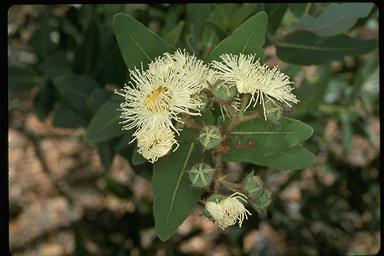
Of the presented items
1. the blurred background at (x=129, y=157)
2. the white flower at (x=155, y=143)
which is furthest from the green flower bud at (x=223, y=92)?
the blurred background at (x=129, y=157)

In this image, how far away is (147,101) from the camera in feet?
4.11

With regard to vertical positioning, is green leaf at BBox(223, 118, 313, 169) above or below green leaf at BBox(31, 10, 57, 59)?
above

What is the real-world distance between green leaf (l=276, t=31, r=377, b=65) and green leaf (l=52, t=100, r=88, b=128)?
623mm

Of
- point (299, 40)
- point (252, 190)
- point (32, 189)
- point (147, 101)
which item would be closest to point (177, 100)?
point (147, 101)

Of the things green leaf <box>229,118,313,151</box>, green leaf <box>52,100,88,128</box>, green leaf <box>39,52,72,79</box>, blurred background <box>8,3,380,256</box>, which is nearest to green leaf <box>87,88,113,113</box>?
blurred background <box>8,3,380,256</box>

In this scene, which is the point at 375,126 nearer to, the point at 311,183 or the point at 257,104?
the point at 311,183

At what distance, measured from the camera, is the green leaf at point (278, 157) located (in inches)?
49.3

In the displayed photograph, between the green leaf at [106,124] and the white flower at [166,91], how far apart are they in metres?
0.29

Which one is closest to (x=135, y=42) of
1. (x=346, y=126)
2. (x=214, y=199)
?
(x=214, y=199)

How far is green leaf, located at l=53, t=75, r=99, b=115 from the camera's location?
1.85 m

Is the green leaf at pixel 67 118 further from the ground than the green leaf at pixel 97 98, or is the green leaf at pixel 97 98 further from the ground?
the green leaf at pixel 97 98

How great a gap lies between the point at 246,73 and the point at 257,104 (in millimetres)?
76

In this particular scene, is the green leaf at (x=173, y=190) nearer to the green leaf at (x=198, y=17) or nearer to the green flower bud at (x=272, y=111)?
the green flower bud at (x=272, y=111)

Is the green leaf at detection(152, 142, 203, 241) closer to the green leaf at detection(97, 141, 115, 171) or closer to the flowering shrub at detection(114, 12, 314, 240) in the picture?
the flowering shrub at detection(114, 12, 314, 240)
